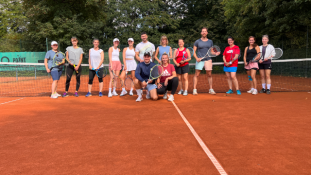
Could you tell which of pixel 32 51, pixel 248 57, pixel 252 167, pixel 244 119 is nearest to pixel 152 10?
pixel 32 51

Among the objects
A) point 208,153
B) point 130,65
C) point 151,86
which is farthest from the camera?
point 130,65

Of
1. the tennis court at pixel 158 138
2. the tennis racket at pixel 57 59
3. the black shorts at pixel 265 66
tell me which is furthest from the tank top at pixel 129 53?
the black shorts at pixel 265 66

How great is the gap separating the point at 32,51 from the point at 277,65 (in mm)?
19318

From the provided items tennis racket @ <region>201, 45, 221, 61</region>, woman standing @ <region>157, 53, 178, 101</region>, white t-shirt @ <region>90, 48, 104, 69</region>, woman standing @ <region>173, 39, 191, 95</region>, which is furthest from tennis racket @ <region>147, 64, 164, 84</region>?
white t-shirt @ <region>90, 48, 104, 69</region>

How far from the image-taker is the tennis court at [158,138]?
2.67 m

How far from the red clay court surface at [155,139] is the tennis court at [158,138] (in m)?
0.01

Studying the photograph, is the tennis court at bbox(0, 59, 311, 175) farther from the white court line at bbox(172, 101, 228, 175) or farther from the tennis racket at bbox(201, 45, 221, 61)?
the tennis racket at bbox(201, 45, 221, 61)

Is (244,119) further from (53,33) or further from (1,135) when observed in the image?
(53,33)

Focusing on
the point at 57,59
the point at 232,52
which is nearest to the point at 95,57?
the point at 57,59

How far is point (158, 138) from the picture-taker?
358cm

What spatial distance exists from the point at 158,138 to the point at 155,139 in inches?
2.4

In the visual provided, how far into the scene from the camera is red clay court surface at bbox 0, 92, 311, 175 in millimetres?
2670

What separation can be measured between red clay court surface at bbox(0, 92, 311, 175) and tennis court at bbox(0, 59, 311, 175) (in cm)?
1

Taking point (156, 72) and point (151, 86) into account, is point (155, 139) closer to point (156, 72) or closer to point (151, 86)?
point (156, 72)
